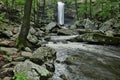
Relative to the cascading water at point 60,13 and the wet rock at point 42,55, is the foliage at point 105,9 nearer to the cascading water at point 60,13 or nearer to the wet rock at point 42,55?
the cascading water at point 60,13

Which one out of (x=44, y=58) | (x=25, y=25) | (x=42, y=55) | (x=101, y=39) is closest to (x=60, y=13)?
(x=101, y=39)

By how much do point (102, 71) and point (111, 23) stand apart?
74.3 feet

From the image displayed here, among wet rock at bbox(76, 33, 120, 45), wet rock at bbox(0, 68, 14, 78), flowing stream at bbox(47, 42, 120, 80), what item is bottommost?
flowing stream at bbox(47, 42, 120, 80)

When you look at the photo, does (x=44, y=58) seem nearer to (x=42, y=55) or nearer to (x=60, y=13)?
(x=42, y=55)

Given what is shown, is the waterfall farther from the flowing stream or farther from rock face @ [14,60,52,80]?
rock face @ [14,60,52,80]

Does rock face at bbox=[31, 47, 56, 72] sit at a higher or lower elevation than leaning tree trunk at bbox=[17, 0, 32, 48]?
lower

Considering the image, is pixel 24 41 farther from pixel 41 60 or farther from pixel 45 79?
pixel 45 79

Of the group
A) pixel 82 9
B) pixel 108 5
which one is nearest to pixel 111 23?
pixel 108 5

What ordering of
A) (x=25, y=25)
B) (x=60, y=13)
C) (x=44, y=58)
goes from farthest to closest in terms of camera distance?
1. (x=60, y=13)
2. (x=25, y=25)
3. (x=44, y=58)

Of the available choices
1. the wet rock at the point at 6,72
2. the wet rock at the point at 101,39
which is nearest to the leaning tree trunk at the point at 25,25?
the wet rock at the point at 6,72

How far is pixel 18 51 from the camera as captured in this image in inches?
472

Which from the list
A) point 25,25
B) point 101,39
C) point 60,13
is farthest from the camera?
point 60,13

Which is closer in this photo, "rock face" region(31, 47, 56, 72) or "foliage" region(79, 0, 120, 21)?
"rock face" region(31, 47, 56, 72)

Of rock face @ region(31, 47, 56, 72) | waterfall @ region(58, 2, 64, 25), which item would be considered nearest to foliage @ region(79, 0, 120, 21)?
waterfall @ region(58, 2, 64, 25)
